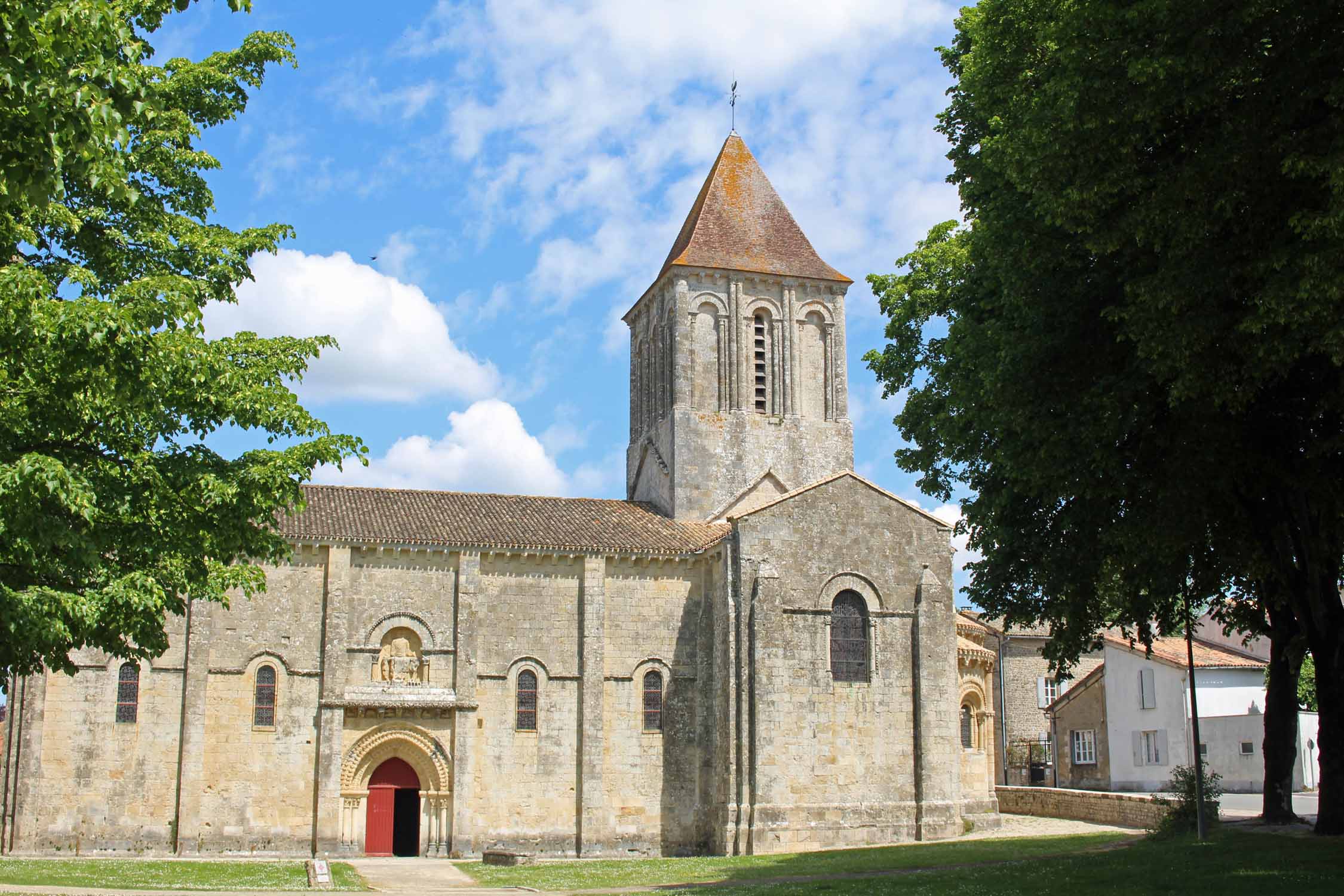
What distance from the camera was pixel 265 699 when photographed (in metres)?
30.1

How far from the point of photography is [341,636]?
30.5 m

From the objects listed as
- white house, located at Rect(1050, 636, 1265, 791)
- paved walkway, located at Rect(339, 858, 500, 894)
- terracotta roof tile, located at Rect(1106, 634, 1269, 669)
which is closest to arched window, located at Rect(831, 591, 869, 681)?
paved walkway, located at Rect(339, 858, 500, 894)

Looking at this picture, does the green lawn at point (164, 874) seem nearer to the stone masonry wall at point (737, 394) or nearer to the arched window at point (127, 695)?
the arched window at point (127, 695)

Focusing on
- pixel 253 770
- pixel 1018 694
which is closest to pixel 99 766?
pixel 253 770

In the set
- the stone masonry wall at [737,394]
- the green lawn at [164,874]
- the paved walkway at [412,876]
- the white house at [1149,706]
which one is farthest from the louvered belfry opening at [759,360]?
the green lawn at [164,874]

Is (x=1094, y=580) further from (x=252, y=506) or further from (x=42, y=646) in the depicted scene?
(x=42, y=646)

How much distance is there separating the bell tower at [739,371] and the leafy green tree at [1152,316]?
15.8 m

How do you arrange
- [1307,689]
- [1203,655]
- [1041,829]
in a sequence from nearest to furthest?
[1041,829], [1307,689], [1203,655]

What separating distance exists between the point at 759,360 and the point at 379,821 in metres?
18.6

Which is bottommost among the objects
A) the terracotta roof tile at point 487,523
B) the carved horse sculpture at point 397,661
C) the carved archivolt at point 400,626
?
the carved horse sculpture at point 397,661

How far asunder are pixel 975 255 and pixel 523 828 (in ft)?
61.6

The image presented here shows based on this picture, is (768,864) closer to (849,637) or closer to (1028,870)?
(1028,870)

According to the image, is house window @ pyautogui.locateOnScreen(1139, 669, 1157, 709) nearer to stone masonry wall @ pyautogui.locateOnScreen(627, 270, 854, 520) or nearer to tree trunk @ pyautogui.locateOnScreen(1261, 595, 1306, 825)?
stone masonry wall @ pyautogui.locateOnScreen(627, 270, 854, 520)

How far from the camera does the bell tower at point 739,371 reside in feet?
127
